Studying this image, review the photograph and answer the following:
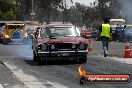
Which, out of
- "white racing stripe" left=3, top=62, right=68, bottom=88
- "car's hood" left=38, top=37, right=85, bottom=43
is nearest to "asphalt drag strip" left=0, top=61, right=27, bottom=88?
"white racing stripe" left=3, top=62, right=68, bottom=88

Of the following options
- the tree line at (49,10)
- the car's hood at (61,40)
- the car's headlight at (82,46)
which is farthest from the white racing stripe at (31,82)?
the tree line at (49,10)

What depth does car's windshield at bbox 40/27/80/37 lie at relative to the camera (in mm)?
16250

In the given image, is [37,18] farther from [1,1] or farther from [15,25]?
[15,25]

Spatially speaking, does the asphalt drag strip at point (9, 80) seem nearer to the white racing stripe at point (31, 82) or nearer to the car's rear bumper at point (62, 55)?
the white racing stripe at point (31, 82)

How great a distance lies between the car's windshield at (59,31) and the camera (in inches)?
640

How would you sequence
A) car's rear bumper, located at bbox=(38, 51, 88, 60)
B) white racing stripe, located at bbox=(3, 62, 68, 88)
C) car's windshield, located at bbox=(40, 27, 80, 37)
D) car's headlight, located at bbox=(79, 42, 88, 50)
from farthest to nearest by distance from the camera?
car's windshield, located at bbox=(40, 27, 80, 37)
car's headlight, located at bbox=(79, 42, 88, 50)
car's rear bumper, located at bbox=(38, 51, 88, 60)
white racing stripe, located at bbox=(3, 62, 68, 88)

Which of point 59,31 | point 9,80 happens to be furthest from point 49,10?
point 9,80

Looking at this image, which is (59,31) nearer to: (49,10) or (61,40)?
(61,40)

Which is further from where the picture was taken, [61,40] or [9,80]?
[61,40]

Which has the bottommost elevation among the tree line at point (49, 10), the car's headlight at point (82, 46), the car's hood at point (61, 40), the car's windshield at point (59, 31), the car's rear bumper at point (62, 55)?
the tree line at point (49, 10)

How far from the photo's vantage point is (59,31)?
16375 mm

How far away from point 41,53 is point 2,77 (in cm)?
350

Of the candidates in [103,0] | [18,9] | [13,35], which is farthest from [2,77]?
[103,0]

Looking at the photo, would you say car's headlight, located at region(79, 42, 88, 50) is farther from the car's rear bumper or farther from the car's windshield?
the car's windshield
